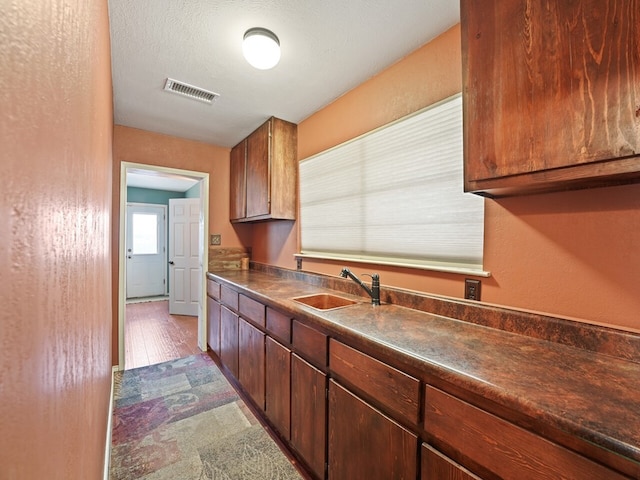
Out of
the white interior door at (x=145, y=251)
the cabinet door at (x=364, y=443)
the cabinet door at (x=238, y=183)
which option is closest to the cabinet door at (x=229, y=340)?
the cabinet door at (x=238, y=183)

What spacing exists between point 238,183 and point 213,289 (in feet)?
4.19

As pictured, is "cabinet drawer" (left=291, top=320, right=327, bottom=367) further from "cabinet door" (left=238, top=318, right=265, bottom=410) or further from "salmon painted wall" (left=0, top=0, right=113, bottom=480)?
"salmon painted wall" (left=0, top=0, right=113, bottom=480)

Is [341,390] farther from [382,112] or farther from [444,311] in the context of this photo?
[382,112]

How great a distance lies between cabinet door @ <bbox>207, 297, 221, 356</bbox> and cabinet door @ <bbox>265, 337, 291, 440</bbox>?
120 cm

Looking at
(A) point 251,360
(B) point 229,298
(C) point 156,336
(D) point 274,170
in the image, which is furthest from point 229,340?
(C) point 156,336

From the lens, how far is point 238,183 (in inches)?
133

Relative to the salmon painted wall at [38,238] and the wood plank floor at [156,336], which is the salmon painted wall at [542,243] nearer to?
the salmon painted wall at [38,238]

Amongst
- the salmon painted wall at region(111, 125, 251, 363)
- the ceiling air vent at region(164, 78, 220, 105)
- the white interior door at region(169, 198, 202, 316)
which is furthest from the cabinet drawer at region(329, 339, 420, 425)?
the white interior door at region(169, 198, 202, 316)

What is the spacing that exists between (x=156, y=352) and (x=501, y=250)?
3.66m

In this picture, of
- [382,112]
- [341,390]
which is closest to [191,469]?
[341,390]

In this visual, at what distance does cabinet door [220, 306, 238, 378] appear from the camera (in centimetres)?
253

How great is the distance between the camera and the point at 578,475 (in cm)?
69

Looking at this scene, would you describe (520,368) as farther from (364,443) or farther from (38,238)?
(38,238)

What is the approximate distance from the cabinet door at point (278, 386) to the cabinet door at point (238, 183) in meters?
1.77
